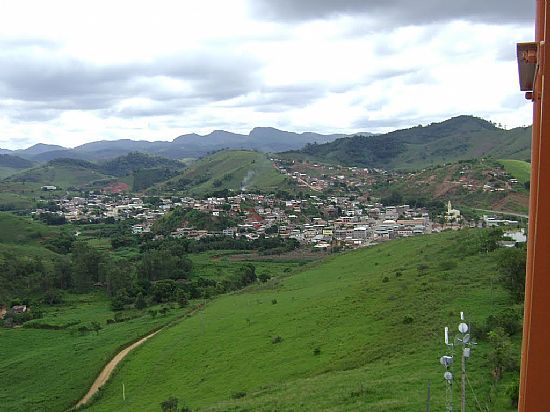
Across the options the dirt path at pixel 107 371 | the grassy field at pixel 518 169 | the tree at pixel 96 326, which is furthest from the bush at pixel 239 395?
the grassy field at pixel 518 169

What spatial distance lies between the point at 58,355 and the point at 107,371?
8865mm

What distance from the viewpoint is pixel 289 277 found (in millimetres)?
70438

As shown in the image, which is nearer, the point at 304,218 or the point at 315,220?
the point at 315,220

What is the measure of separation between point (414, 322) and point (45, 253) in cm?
9310

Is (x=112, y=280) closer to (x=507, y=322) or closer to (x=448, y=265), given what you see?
(x=448, y=265)

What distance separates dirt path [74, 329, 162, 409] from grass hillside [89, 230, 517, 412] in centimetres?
122

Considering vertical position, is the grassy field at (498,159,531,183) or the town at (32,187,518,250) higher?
the grassy field at (498,159,531,183)

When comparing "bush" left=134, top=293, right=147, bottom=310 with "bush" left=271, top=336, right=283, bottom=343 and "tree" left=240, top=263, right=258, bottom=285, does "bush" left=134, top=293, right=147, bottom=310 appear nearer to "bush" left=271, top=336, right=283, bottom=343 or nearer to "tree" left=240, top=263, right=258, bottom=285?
"tree" left=240, top=263, right=258, bottom=285

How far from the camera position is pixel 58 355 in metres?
52.1

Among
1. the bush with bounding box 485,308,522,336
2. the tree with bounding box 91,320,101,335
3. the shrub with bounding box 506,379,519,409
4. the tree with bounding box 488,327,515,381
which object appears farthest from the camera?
the tree with bounding box 91,320,101,335

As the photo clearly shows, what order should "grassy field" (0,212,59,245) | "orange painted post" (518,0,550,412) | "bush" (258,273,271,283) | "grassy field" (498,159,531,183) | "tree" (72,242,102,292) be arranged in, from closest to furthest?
1. "orange painted post" (518,0,550,412)
2. "bush" (258,273,271,283)
3. "tree" (72,242,102,292)
4. "grassy field" (0,212,59,245)
5. "grassy field" (498,159,531,183)

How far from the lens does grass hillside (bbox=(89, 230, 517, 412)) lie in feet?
76.4

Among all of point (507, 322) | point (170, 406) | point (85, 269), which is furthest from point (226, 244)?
point (507, 322)

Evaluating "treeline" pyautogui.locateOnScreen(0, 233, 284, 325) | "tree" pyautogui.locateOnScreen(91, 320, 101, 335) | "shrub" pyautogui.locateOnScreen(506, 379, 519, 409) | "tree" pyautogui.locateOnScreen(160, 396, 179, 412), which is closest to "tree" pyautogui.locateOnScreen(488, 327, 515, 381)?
"shrub" pyautogui.locateOnScreen(506, 379, 519, 409)
